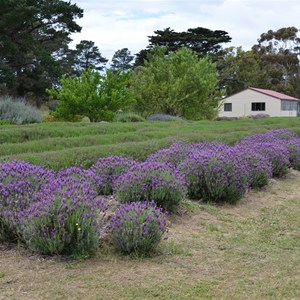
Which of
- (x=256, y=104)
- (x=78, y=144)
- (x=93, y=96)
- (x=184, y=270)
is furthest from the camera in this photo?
(x=256, y=104)

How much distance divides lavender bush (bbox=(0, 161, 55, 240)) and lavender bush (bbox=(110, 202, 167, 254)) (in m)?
0.91

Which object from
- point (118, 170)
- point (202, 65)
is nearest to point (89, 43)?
point (202, 65)

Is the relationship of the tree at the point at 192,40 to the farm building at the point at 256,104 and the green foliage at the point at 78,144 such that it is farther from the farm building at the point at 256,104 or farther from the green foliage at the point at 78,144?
the green foliage at the point at 78,144

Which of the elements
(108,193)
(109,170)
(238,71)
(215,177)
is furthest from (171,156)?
(238,71)

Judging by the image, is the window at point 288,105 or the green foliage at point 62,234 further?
the window at point 288,105

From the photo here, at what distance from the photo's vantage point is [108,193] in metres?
6.49

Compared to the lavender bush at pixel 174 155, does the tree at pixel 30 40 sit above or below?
above

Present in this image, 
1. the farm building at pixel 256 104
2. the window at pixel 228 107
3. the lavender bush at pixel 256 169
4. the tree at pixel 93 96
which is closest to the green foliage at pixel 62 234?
the lavender bush at pixel 256 169

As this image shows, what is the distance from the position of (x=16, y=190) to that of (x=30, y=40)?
2937 centimetres

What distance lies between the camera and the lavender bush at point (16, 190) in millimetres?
4418

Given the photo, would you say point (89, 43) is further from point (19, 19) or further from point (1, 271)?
point (1, 271)

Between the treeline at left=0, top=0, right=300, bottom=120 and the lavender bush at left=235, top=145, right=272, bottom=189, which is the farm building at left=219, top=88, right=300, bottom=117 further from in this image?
the lavender bush at left=235, top=145, right=272, bottom=189

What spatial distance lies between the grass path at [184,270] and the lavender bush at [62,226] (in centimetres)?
13

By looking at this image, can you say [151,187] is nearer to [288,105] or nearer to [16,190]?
[16,190]
